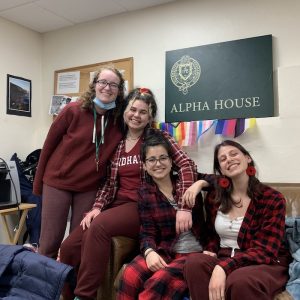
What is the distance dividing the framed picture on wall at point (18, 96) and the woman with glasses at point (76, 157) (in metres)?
1.27

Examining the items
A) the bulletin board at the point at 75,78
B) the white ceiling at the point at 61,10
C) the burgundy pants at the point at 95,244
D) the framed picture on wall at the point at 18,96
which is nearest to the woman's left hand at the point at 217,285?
the burgundy pants at the point at 95,244

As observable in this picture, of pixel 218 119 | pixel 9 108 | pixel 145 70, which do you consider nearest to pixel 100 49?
pixel 145 70

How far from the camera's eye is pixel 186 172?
191 cm

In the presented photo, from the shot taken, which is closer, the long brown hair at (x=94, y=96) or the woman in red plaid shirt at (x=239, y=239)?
the woman in red plaid shirt at (x=239, y=239)

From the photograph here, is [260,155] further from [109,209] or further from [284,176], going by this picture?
[109,209]

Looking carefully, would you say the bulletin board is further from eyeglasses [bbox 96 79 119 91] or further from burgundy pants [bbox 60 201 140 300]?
burgundy pants [bbox 60 201 140 300]

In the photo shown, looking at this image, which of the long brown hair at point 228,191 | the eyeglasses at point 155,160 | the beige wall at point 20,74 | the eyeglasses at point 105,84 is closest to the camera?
the long brown hair at point 228,191

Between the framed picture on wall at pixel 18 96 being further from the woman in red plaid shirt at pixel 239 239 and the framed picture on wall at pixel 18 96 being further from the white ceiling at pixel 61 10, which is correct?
the woman in red plaid shirt at pixel 239 239

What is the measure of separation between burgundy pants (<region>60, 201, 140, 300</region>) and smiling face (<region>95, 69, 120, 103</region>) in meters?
0.64

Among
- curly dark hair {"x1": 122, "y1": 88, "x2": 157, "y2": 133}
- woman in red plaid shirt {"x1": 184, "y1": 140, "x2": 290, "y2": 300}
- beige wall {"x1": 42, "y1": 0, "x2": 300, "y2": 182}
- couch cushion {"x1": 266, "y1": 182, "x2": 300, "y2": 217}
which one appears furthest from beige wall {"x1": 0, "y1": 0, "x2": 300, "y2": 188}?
woman in red plaid shirt {"x1": 184, "y1": 140, "x2": 290, "y2": 300}

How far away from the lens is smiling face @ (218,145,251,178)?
167 cm

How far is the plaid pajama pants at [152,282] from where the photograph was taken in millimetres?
1498

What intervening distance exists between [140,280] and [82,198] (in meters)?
0.72

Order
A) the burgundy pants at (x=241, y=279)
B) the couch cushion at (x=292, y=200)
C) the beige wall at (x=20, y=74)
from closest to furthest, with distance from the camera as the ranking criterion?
the burgundy pants at (x=241, y=279) < the couch cushion at (x=292, y=200) < the beige wall at (x=20, y=74)
